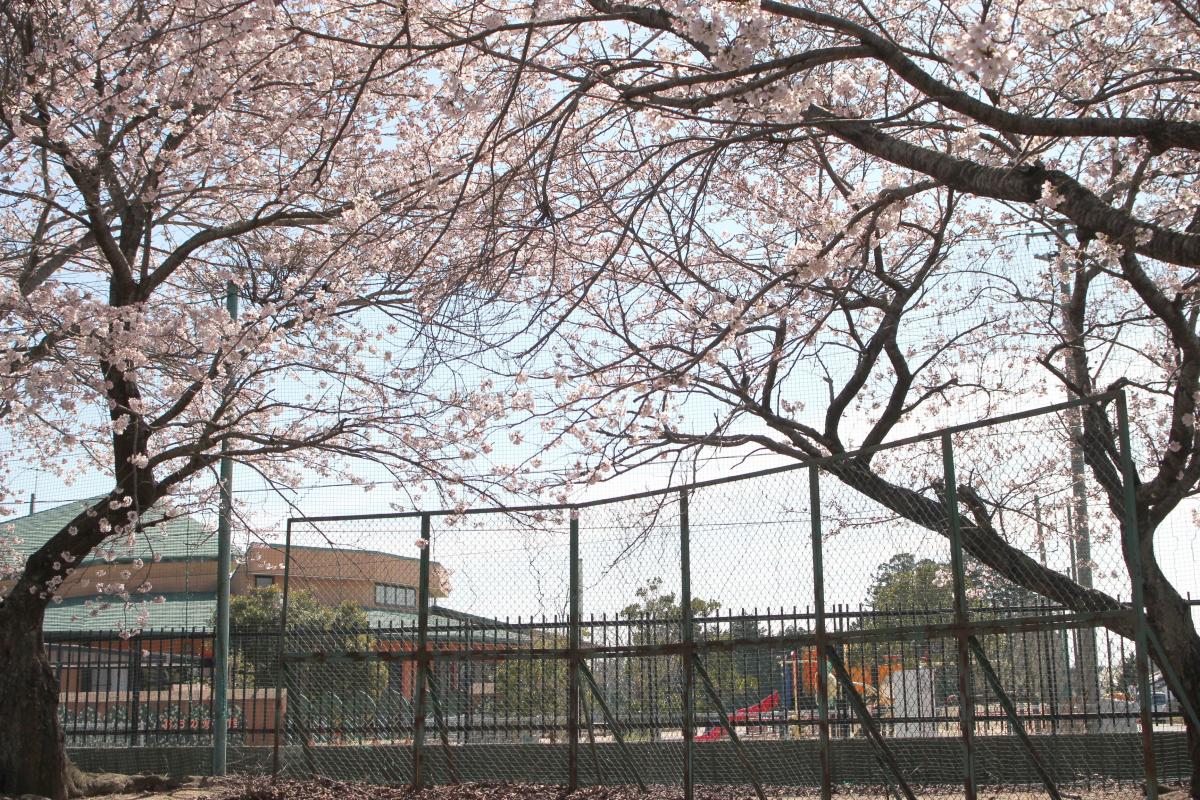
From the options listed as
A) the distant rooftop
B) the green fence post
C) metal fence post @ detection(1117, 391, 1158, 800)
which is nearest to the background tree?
the green fence post

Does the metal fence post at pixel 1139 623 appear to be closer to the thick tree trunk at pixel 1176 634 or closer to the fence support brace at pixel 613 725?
the thick tree trunk at pixel 1176 634

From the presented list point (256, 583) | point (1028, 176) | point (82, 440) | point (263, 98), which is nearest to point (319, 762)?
point (82, 440)

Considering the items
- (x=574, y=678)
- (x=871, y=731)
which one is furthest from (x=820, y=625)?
(x=574, y=678)

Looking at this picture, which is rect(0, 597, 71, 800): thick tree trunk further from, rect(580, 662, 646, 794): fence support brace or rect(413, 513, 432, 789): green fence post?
rect(580, 662, 646, 794): fence support brace

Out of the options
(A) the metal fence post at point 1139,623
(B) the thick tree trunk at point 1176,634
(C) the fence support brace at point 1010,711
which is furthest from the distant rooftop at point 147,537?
(B) the thick tree trunk at point 1176,634

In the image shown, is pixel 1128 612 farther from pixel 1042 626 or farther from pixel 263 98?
pixel 263 98

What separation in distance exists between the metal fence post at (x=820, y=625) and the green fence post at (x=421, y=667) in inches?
151

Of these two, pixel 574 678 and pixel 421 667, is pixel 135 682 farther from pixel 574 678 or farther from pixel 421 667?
pixel 574 678

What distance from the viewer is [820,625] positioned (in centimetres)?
748

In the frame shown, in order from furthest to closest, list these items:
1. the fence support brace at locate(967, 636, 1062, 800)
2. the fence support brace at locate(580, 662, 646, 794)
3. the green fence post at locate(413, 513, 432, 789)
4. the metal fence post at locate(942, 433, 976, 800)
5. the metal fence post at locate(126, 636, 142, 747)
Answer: the metal fence post at locate(126, 636, 142, 747) < the green fence post at locate(413, 513, 432, 789) < the fence support brace at locate(580, 662, 646, 794) < the metal fence post at locate(942, 433, 976, 800) < the fence support brace at locate(967, 636, 1062, 800)

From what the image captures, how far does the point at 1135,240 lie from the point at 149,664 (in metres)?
13.5

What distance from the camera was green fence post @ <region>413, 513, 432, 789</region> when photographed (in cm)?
983

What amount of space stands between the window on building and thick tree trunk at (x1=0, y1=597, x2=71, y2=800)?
11.0 ft

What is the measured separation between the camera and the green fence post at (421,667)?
9.83 meters
